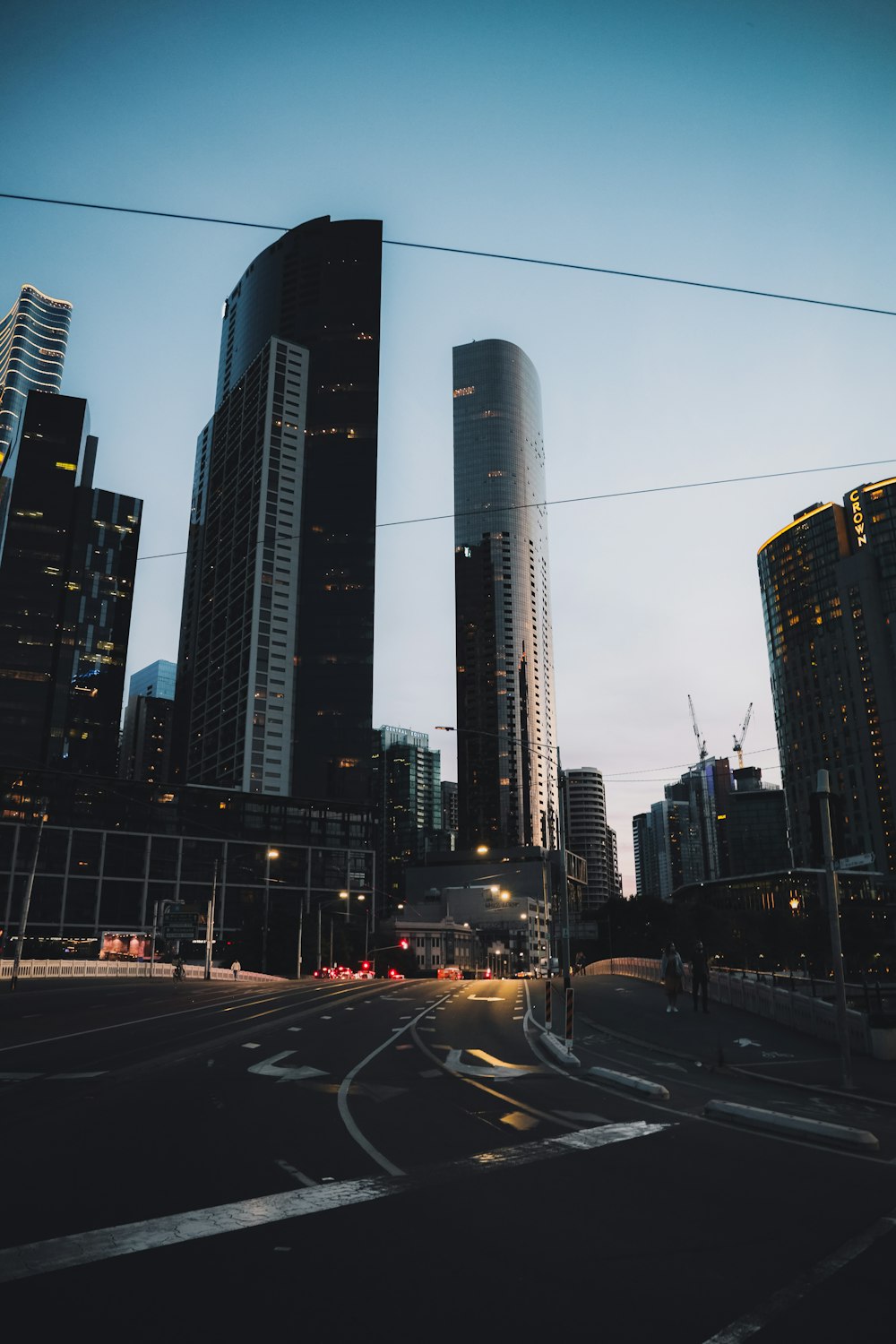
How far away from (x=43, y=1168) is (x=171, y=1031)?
15.9 meters

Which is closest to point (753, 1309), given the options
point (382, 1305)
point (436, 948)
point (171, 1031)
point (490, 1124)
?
point (382, 1305)

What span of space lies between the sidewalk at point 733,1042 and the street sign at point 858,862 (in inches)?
6615

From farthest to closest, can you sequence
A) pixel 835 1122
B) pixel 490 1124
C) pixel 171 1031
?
pixel 171 1031 < pixel 835 1122 < pixel 490 1124

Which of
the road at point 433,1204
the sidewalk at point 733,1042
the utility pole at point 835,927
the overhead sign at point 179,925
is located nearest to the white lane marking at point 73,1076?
the road at point 433,1204

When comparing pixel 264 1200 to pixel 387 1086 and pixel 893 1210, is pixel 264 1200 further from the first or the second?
pixel 387 1086

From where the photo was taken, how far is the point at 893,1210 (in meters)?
7.25

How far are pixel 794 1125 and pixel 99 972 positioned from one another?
63926 millimetres

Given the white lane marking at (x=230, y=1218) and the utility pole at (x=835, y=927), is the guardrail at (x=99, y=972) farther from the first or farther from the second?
the white lane marking at (x=230, y=1218)

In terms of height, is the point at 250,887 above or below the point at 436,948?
above

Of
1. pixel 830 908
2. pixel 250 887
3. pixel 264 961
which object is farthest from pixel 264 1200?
pixel 250 887

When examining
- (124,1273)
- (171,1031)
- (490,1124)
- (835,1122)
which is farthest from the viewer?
(171,1031)

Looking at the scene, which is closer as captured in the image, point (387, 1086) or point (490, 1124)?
point (490, 1124)

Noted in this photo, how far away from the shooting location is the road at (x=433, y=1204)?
16.7 feet

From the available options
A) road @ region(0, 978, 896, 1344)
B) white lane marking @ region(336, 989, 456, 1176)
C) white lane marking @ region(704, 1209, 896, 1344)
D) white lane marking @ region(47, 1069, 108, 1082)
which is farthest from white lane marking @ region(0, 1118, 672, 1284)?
white lane marking @ region(47, 1069, 108, 1082)
